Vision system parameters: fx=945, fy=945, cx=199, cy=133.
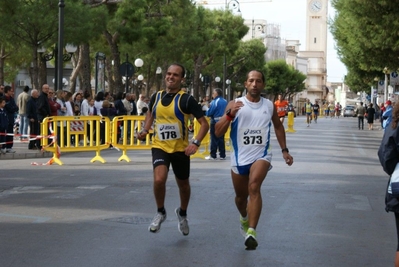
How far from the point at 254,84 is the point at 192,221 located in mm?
2565

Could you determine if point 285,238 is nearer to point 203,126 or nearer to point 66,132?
point 203,126

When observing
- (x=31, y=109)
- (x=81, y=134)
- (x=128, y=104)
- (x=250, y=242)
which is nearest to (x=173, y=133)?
(x=250, y=242)

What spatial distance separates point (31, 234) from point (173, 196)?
4.10m

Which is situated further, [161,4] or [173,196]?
Result: [161,4]

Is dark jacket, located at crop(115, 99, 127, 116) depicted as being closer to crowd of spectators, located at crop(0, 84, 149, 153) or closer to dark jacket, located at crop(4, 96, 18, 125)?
crowd of spectators, located at crop(0, 84, 149, 153)

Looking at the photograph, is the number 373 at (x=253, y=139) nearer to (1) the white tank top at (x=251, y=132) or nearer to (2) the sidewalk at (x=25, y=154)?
(1) the white tank top at (x=251, y=132)

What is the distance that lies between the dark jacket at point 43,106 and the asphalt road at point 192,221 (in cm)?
551

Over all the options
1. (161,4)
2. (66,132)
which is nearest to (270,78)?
(161,4)

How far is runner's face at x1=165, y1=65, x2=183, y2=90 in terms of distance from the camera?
380 inches

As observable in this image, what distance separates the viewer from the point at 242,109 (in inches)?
354

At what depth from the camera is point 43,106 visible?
952 inches

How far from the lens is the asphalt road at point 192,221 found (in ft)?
28.0

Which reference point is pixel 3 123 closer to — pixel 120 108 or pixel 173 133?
pixel 120 108

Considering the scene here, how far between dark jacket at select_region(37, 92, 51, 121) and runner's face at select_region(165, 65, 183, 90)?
14831 millimetres
